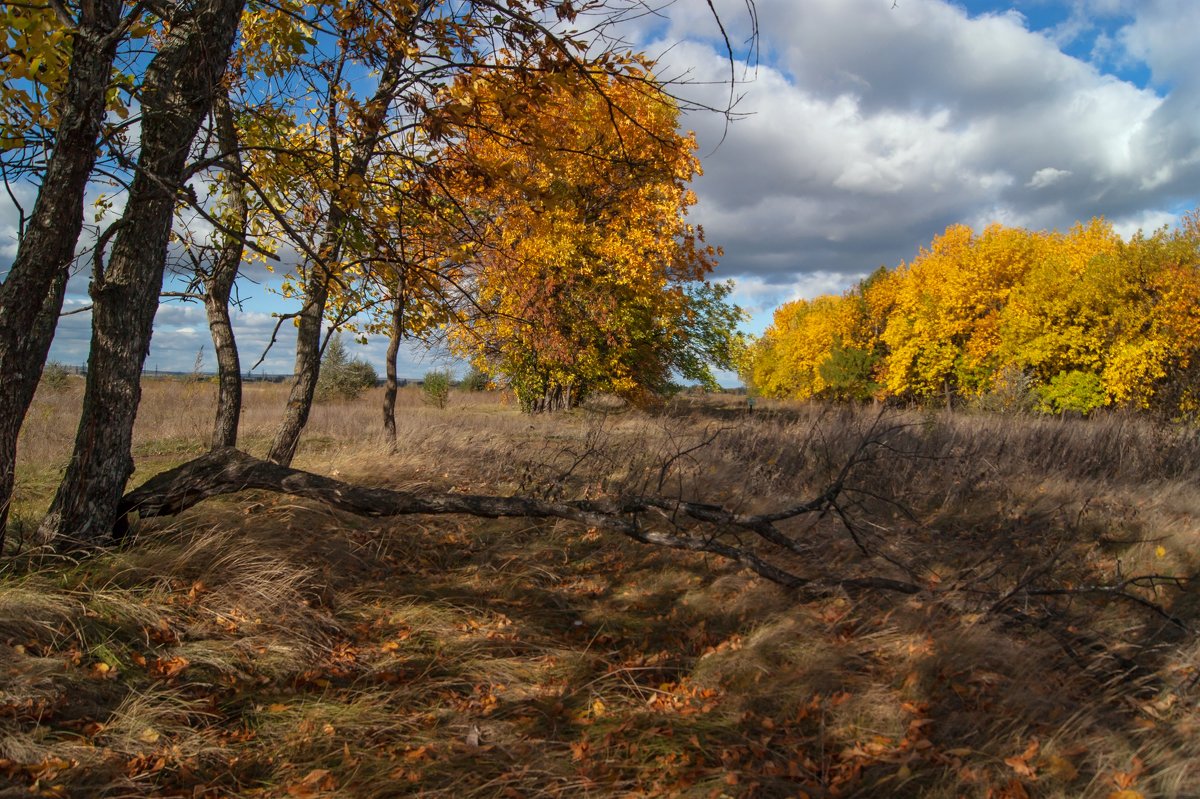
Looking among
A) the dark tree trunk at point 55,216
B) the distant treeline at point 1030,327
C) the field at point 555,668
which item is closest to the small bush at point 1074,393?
the distant treeline at point 1030,327

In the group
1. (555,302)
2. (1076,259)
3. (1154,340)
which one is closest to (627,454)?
(555,302)

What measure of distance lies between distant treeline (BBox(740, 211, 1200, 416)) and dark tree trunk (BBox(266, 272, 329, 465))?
1513cm

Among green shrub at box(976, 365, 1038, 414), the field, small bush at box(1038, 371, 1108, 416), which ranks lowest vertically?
the field

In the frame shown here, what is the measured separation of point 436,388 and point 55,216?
24.7 metres

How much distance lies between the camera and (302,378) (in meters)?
7.34

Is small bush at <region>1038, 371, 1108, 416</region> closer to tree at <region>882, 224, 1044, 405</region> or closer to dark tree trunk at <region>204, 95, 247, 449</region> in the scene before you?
tree at <region>882, 224, 1044, 405</region>

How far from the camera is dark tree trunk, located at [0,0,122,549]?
3617mm

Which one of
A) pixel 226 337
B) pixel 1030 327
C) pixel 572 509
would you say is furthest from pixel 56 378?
pixel 1030 327

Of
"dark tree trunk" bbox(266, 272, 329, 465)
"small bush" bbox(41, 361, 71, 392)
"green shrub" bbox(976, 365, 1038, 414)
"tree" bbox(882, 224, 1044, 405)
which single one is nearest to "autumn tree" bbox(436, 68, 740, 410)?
"dark tree trunk" bbox(266, 272, 329, 465)

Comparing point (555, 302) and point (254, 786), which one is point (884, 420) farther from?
point (254, 786)

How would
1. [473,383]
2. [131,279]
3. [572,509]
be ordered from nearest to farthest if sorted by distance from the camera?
[131,279] < [572,509] < [473,383]

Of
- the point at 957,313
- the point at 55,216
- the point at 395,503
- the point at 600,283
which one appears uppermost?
the point at 957,313

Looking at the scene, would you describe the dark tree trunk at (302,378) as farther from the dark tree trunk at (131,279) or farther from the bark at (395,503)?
the dark tree trunk at (131,279)

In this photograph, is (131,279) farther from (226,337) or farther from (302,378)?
(302,378)
